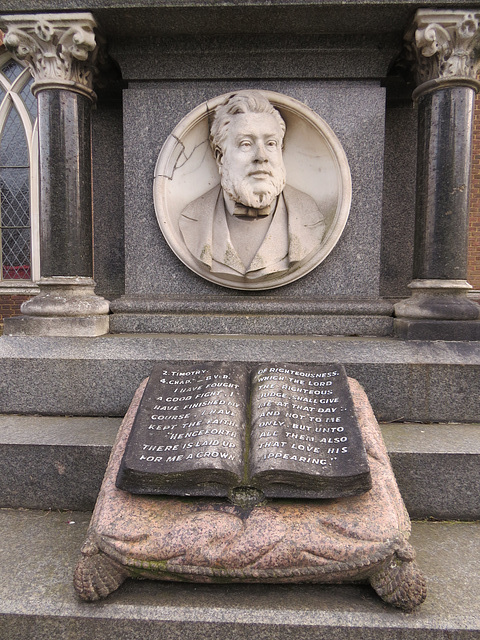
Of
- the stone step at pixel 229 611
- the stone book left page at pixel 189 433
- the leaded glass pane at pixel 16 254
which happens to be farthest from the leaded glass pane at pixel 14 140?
the stone step at pixel 229 611

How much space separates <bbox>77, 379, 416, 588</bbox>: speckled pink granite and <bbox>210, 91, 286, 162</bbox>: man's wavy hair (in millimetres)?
2420

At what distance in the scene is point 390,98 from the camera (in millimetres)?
3547

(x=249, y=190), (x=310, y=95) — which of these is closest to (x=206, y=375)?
(x=249, y=190)

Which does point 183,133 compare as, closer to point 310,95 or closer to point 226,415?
point 310,95

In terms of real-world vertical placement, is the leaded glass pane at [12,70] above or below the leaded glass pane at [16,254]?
above

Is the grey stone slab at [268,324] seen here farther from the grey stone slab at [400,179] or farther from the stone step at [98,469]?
the stone step at [98,469]

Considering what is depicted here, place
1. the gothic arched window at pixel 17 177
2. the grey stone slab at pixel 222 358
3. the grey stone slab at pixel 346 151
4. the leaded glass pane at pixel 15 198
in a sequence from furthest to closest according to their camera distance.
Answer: the leaded glass pane at pixel 15 198, the gothic arched window at pixel 17 177, the grey stone slab at pixel 346 151, the grey stone slab at pixel 222 358

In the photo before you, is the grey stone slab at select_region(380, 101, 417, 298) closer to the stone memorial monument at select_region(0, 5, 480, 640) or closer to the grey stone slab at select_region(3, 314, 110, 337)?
the stone memorial monument at select_region(0, 5, 480, 640)

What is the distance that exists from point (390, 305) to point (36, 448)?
243cm

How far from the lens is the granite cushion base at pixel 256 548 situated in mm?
1542

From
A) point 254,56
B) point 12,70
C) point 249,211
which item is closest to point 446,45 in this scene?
point 254,56

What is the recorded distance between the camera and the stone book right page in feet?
5.53

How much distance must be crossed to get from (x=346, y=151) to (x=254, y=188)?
0.82 m

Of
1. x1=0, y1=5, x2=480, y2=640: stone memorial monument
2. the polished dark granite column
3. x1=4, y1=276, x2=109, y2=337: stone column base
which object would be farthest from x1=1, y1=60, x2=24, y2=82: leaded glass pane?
x1=4, y1=276, x2=109, y2=337: stone column base
